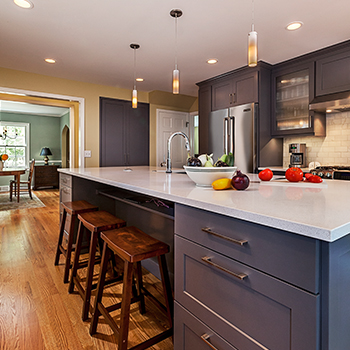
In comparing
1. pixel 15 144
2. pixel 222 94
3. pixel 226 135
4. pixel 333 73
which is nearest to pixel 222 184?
pixel 333 73

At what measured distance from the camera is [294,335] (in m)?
0.74

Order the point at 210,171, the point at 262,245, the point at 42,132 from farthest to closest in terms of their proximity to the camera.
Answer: the point at 42,132, the point at 210,171, the point at 262,245

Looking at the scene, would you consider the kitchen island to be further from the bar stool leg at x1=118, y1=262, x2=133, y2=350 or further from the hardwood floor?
the hardwood floor

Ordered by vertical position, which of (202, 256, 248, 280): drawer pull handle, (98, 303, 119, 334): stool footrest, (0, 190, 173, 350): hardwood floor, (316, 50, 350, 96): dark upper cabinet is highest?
(316, 50, 350, 96): dark upper cabinet

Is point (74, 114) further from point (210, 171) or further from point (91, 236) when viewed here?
point (210, 171)

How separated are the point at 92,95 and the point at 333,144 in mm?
4134

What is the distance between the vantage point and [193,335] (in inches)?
44.1

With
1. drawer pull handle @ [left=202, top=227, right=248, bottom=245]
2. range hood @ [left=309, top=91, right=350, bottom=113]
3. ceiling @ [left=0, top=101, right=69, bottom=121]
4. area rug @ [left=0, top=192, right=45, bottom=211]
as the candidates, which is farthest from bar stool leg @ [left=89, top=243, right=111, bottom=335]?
ceiling @ [left=0, top=101, right=69, bottom=121]

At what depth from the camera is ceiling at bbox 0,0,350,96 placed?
7.88 ft

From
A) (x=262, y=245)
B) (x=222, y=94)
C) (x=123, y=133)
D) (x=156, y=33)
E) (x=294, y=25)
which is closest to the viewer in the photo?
(x=262, y=245)

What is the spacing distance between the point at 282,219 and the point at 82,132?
472 cm

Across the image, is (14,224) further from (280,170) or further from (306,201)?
(306,201)

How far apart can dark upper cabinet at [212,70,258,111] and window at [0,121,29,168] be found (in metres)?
6.61

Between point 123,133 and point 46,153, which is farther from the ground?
point 123,133
